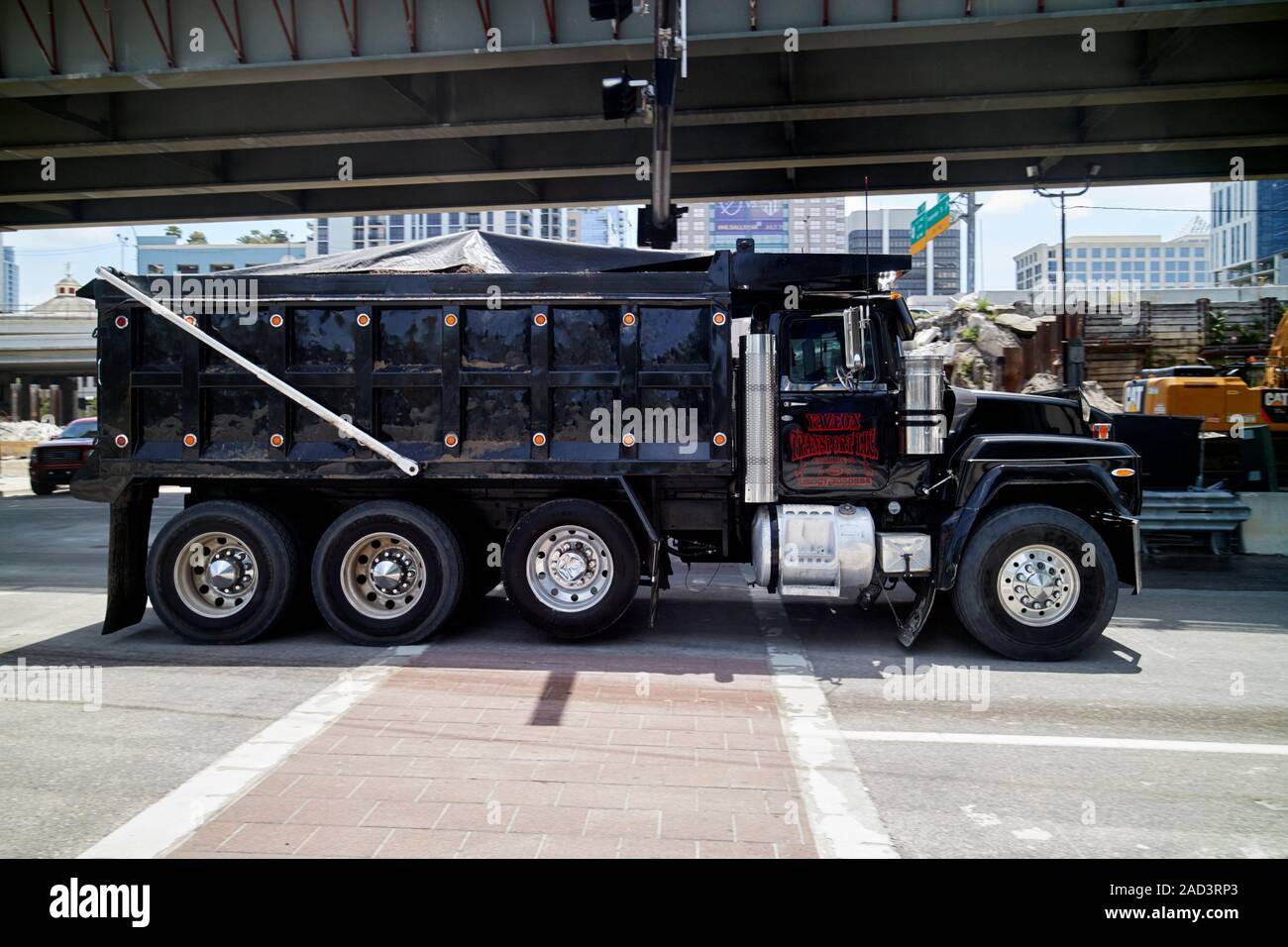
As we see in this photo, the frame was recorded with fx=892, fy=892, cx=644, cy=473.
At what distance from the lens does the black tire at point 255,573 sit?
7.31 meters

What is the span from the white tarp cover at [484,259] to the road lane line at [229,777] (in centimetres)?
330

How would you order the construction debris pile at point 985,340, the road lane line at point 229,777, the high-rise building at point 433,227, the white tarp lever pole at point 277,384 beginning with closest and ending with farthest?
1. the road lane line at point 229,777
2. the white tarp lever pole at point 277,384
3. the construction debris pile at point 985,340
4. the high-rise building at point 433,227

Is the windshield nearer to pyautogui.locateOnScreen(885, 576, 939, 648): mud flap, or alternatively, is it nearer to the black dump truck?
the black dump truck

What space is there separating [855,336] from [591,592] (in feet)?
9.66

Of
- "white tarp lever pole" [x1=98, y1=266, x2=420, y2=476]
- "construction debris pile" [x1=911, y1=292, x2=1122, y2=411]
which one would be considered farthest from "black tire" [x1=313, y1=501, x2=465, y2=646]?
"construction debris pile" [x1=911, y1=292, x2=1122, y2=411]

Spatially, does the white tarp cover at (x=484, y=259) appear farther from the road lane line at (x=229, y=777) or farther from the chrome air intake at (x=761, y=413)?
the road lane line at (x=229, y=777)

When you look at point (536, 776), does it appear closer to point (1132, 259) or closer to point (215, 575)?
point (215, 575)

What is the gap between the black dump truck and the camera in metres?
7.16

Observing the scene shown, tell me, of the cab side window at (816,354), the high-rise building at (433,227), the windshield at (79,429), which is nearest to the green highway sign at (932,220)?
the cab side window at (816,354)

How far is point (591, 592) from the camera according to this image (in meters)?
7.30

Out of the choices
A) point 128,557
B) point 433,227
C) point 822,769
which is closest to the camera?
point 822,769

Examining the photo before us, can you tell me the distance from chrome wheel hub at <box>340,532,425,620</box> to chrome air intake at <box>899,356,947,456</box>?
13.5 ft

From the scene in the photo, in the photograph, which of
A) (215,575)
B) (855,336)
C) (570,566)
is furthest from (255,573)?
(855,336)

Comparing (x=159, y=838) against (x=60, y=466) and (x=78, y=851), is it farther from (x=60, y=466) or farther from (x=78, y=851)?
(x=60, y=466)
